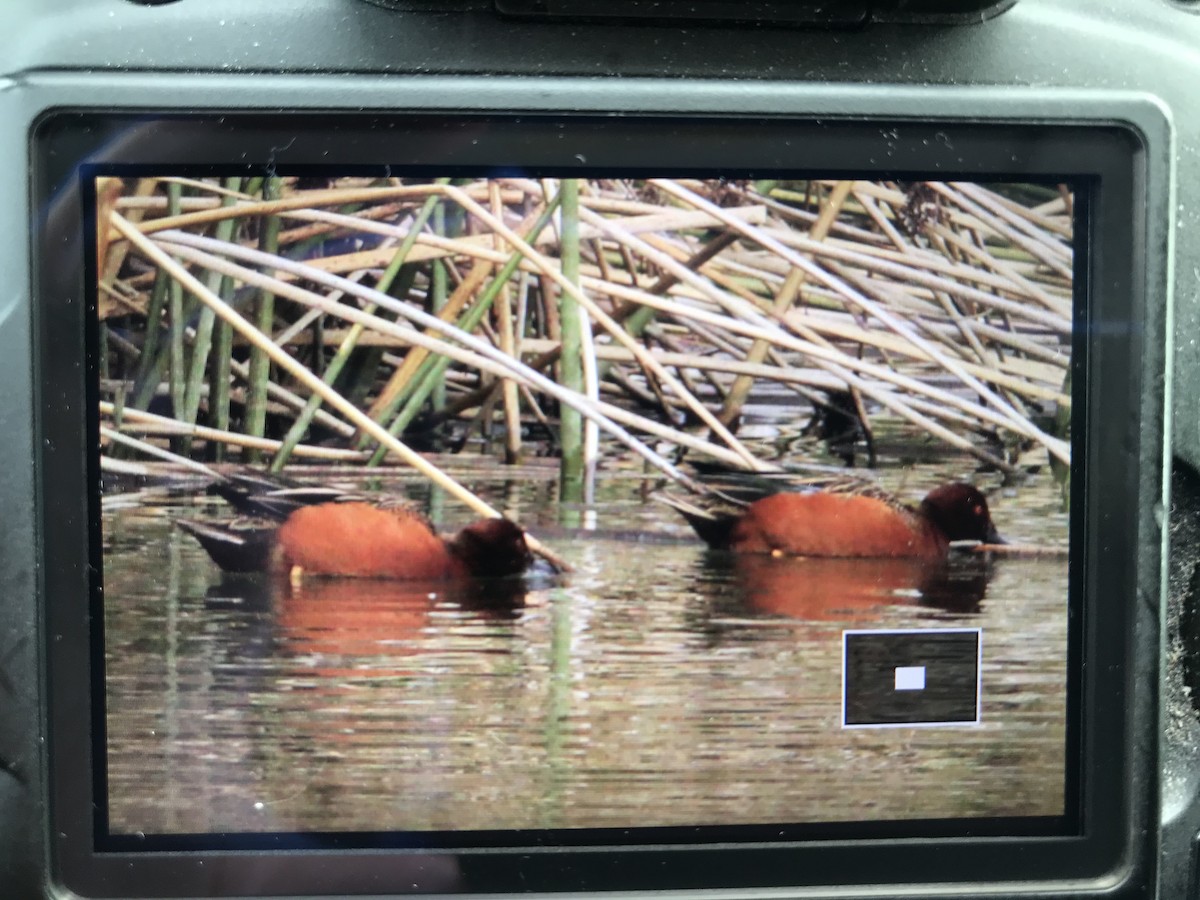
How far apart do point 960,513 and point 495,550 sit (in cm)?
46

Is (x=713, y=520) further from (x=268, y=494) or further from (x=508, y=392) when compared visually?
(x=268, y=494)

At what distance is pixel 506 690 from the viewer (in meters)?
1.12

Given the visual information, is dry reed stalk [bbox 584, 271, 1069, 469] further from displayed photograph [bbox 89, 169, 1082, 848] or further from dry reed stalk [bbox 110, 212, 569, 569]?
dry reed stalk [bbox 110, 212, 569, 569]

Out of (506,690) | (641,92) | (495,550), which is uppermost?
(641,92)

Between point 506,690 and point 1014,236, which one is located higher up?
point 1014,236

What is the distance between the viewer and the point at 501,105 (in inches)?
42.9

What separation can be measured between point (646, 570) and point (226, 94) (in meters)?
0.60

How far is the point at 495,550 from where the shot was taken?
1131mm

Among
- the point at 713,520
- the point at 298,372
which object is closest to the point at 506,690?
the point at 713,520

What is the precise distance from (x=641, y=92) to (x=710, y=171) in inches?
3.9

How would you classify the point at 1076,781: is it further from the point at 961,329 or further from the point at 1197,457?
the point at 961,329

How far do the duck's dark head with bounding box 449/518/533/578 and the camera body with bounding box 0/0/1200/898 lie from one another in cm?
39

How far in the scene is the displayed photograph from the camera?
1.11m

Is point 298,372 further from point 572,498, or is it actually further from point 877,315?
point 877,315
